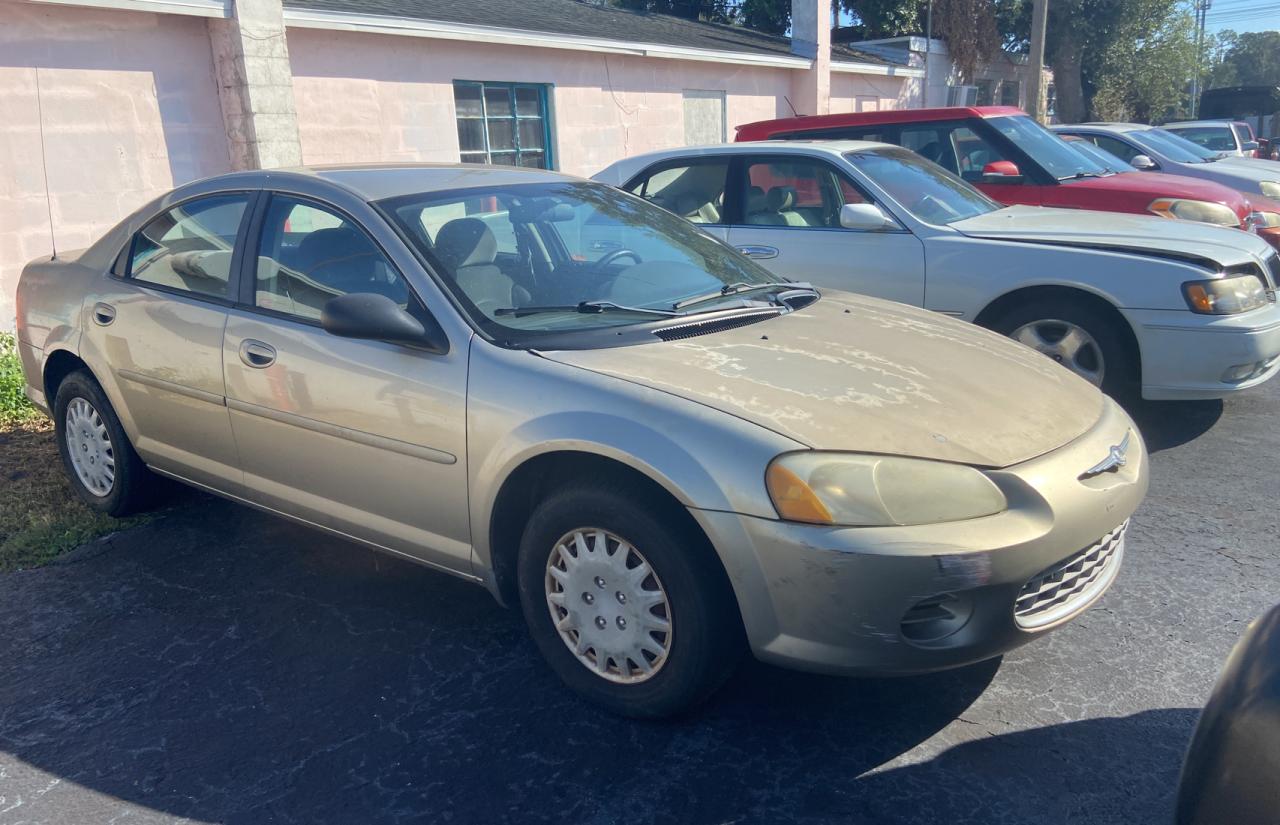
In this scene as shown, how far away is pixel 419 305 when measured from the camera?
3.34 metres

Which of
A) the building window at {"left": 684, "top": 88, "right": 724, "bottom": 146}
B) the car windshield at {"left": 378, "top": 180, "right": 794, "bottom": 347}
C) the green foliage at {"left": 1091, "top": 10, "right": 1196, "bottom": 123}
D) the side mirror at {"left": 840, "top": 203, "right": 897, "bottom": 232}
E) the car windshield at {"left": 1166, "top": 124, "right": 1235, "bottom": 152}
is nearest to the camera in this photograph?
the car windshield at {"left": 378, "top": 180, "right": 794, "bottom": 347}

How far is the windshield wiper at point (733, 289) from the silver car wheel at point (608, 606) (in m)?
0.99

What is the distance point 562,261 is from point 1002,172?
4973mm

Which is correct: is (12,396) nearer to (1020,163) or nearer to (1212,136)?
(1020,163)

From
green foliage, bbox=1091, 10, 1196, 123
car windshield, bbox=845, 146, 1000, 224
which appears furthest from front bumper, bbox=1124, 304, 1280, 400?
green foliage, bbox=1091, 10, 1196, 123

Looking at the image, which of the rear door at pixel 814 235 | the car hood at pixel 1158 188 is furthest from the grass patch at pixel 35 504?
the car hood at pixel 1158 188

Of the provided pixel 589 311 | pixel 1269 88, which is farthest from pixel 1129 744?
pixel 1269 88

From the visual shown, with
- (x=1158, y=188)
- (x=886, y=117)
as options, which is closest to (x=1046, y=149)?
(x=1158, y=188)

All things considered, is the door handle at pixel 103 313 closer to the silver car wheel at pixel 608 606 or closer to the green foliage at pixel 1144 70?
the silver car wheel at pixel 608 606

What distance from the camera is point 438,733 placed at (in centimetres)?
303

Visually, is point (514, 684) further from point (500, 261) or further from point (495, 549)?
point (500, 261)

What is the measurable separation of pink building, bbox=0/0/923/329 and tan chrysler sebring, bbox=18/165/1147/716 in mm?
2924

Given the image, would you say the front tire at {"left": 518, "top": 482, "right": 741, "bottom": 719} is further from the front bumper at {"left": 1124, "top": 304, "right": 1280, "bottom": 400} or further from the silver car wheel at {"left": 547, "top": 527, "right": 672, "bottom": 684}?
the front bumper at {"left": 1124, "top": 304, "right": 1280, "bottom": 400}

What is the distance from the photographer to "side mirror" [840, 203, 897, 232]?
5820 mm
